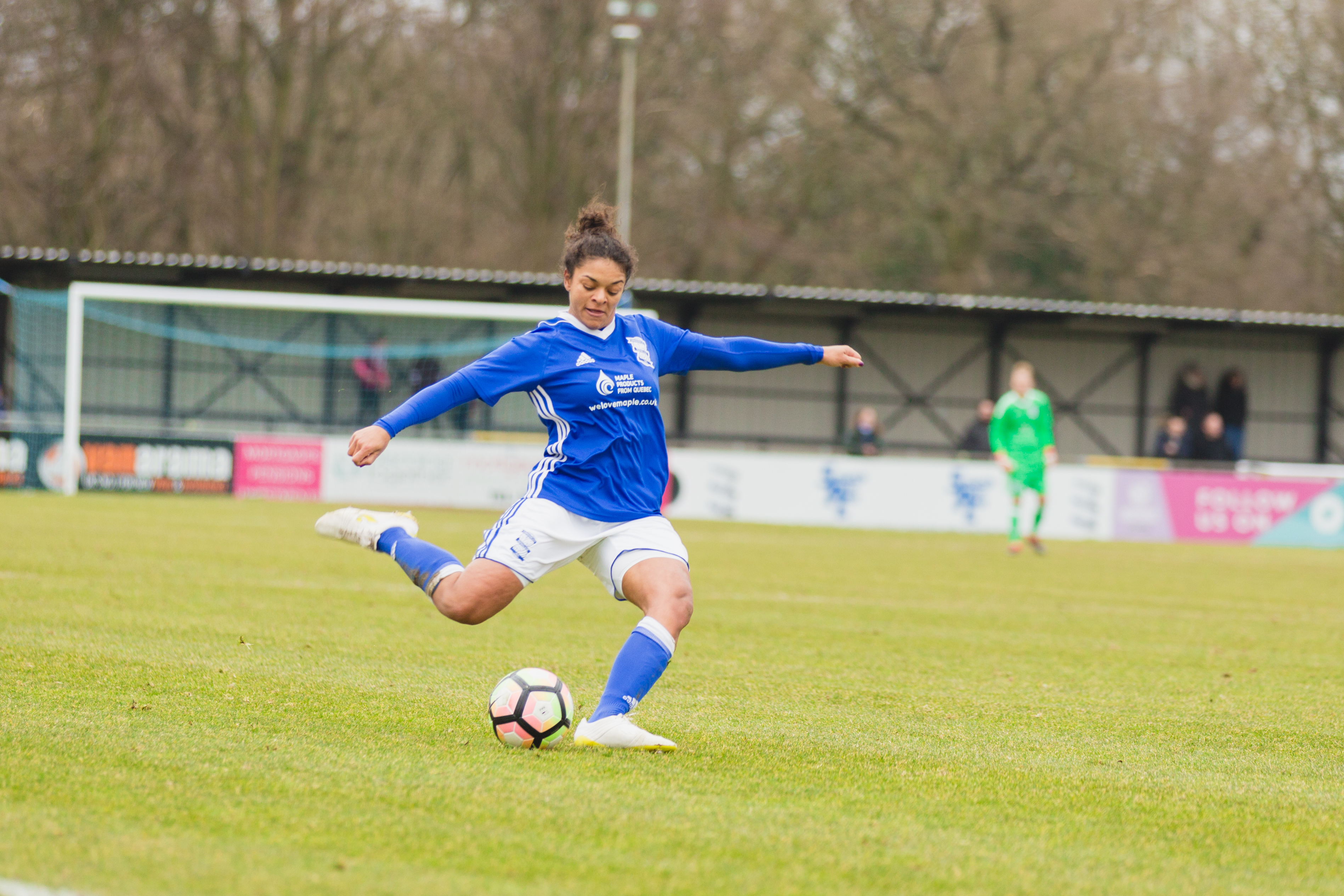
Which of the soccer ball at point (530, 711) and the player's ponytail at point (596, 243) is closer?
the soccer ball at point (530, 711)

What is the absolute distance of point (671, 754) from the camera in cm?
471

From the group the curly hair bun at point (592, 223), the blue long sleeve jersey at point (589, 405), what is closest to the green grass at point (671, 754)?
the blue long sleeve jersey at point (589, 405)

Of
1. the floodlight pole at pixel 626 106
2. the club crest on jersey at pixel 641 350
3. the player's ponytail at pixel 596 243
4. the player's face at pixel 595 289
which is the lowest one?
the club crest on jersey at pixel 641 350

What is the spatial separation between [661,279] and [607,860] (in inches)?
1197

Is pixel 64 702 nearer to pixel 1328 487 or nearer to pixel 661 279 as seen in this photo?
pixel 1328 487

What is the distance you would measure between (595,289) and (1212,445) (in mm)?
22280

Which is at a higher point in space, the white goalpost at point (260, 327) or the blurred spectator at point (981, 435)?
the white goalpost at point (260, 327)

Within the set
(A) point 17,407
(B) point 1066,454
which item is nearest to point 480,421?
(A) point 17,407

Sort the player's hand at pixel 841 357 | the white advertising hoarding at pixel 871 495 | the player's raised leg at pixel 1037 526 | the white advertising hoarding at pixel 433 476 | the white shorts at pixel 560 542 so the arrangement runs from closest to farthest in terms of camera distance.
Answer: the white shorts at pixel 560 542, the player's hand at pixel 841 357, the player's raised leg at pixel 1037 526, the white advertising hoarding at pixel 433 476, the white advertising hoarding at pixel 871 495

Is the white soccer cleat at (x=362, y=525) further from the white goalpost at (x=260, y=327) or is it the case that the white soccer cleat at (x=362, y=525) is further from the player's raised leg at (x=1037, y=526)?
the white goalpost at (x=260, y=327)

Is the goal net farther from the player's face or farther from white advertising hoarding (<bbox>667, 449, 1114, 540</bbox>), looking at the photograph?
the player's face

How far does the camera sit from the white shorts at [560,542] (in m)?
5.04

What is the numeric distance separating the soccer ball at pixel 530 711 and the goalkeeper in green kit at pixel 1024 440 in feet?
39.8

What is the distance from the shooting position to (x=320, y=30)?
29.5 meters
